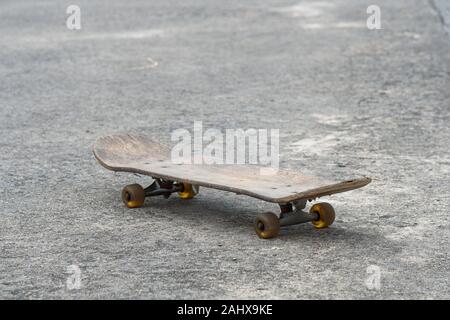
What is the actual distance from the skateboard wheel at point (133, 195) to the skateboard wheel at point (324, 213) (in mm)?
973

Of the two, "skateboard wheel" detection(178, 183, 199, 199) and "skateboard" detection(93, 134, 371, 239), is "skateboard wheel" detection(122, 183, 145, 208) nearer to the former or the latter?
"skateboard" detection(93, 134, 371, 239)

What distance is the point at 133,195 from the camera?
533 centimetres

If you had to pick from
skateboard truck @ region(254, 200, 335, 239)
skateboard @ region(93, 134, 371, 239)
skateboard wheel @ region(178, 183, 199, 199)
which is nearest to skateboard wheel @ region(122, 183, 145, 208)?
skateboard @ region(93, 134, 371, 239)

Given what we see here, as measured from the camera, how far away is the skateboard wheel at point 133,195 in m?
5.34

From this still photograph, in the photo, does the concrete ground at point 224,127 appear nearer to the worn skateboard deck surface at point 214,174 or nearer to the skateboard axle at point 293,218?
the skateboard axle at point 293,218

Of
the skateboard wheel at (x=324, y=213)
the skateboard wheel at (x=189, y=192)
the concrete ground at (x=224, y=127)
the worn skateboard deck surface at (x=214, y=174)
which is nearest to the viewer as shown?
the concrete ground at (x=224, y=127)

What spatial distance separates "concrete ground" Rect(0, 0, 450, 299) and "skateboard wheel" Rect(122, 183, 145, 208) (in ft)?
0.18

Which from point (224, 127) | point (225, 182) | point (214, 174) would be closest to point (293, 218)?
point (225, 182)

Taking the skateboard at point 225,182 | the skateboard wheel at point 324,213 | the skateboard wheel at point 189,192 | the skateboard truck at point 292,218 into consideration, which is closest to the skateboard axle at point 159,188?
the skateboard at point 225,182

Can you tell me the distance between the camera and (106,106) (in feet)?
26.7

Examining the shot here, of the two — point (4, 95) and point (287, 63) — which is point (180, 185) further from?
point (287, 63)

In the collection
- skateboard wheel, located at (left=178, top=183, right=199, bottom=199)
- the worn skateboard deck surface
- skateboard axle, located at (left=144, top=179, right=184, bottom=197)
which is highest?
the worn skateboard deck surface

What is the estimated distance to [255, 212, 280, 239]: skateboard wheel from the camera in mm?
4723
